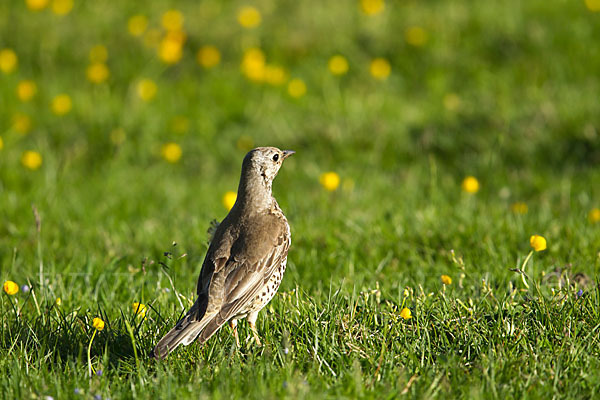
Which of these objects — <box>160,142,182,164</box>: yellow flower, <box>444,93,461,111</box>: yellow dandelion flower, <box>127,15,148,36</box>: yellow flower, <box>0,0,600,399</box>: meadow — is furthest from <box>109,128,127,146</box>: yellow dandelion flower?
<box>444,93,461,111</box>: yellow dandelion flower

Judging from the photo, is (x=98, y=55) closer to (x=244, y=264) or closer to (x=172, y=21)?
(x=172, y=21)

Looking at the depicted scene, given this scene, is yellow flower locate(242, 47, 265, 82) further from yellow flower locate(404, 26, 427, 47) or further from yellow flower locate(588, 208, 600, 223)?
yellow flower locate(588, 208, 600, 223)

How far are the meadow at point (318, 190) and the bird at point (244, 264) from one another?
0.16m

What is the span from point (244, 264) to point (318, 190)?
348 centimetres

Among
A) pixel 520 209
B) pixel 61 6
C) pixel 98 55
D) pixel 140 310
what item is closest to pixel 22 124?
pixel 98 55

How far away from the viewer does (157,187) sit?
25.8ft

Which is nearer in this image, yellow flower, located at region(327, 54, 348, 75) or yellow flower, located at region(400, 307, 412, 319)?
yellow flower, located at region(400, 307, 412, 319)

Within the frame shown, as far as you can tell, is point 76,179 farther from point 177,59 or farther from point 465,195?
point 465,195

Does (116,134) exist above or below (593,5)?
below

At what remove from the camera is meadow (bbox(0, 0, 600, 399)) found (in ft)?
12.3

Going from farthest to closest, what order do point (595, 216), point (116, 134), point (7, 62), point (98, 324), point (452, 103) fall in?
point (7, 62), point (452, 103), point (116, 134), point (595, 216), point (98, 324)

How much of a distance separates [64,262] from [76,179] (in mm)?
2536

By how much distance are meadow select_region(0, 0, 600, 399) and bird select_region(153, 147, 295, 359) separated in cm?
16

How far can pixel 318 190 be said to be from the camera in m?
7.56
